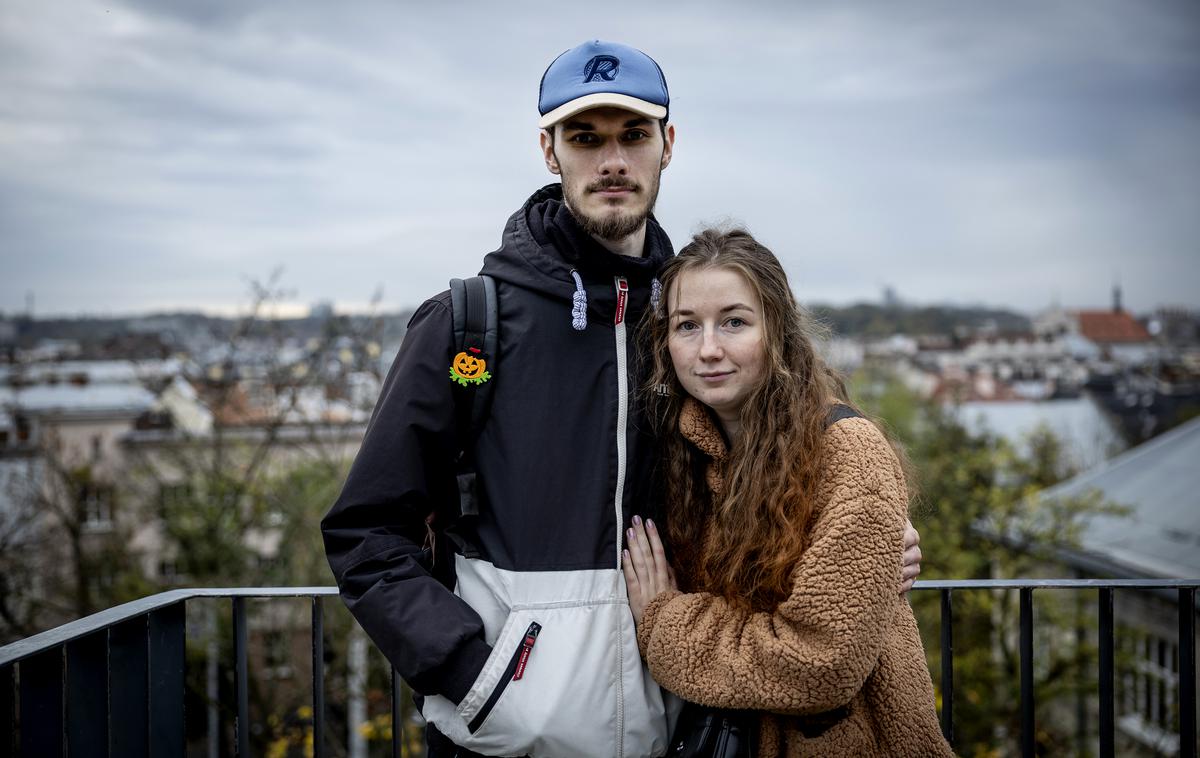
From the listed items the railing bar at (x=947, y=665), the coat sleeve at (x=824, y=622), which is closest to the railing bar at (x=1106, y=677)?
the railing bar at (x=947, y=665)

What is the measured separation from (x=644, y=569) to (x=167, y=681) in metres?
1.24

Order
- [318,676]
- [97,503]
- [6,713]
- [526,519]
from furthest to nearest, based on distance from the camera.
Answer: [97,503] < [318,676] < [526,519] < [6,713]

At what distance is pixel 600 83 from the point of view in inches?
82.2

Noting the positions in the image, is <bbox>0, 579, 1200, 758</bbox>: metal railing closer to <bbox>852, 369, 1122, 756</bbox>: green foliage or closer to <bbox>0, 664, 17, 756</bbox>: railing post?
<bbox>0, 664, 17, 756</bbox>: railing post

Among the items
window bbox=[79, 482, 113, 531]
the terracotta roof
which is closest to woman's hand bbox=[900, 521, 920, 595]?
window bbox=[79, 482, 113, 531]

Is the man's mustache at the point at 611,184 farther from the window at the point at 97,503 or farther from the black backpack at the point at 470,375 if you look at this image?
the window at the point at 97,503

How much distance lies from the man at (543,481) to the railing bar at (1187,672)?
1580 mm

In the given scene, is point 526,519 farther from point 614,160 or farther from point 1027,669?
point 1027,669

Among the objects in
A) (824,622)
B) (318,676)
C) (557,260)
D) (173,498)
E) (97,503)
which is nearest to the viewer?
(824,622)

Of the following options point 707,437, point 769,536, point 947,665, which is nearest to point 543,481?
point 707,437

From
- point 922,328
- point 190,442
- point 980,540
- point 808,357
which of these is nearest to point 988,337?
point 922,328

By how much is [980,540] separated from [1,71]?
99.0 ft

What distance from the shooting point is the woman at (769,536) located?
5.77ft

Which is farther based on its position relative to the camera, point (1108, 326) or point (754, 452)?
point (1108, 326)
